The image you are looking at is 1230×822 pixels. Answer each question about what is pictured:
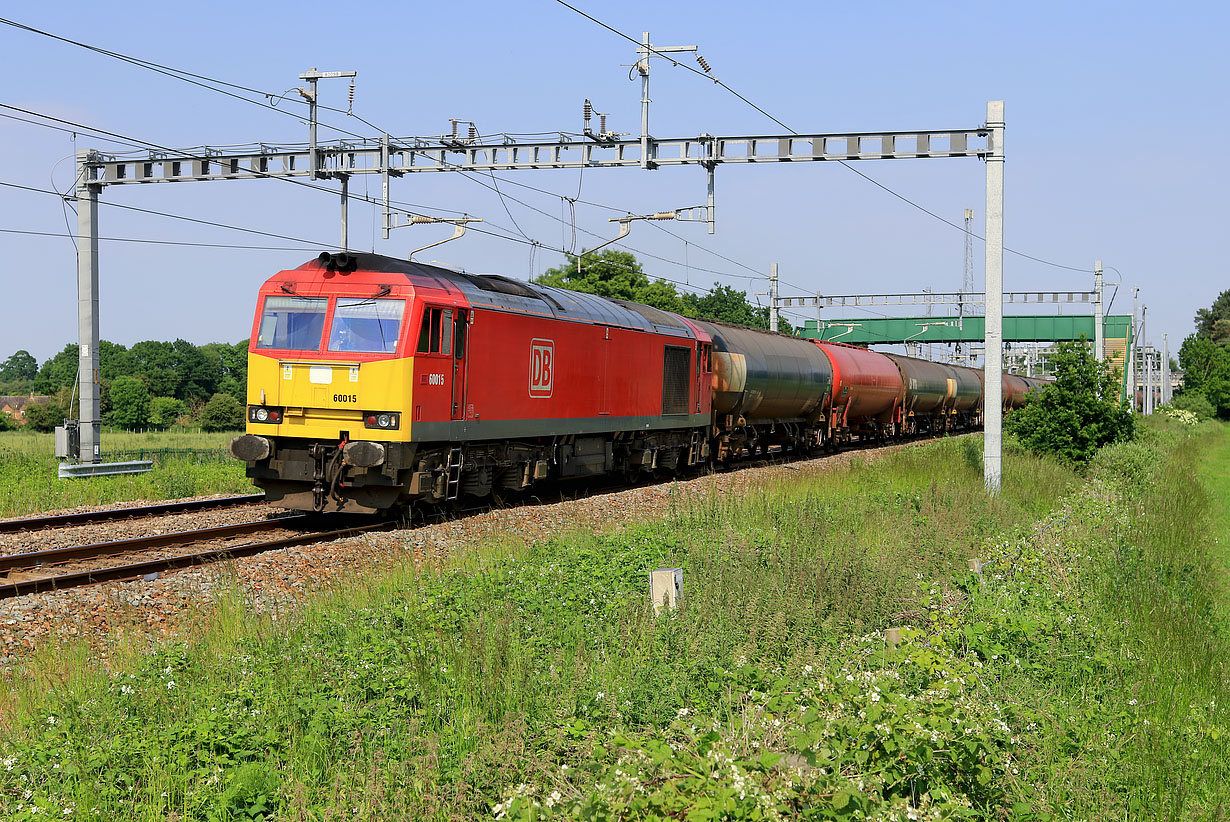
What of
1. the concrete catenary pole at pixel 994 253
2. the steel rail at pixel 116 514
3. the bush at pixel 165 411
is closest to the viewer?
the steel rail at pixel 116 514

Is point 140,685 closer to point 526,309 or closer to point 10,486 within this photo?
point 526,309

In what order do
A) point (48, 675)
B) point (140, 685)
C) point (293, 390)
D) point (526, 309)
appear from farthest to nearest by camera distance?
1. point (526, 309)
2. point (293, 390)
3. point (48, 675)
4. point (140, 685)

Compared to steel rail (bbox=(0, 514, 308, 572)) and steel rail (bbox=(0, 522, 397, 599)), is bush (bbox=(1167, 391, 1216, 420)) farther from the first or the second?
steel rail (bbox=(0, 522, 397, 599))

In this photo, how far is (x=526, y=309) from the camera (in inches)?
647

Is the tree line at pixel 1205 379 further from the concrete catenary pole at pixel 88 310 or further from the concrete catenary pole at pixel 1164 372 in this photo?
the concrete catenary pole at pixel 88 310

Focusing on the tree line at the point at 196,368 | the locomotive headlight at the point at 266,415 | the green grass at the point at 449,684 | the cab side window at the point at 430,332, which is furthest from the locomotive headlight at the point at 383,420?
the tree line at the point at 196,368

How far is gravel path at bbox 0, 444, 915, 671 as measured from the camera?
27.2ft

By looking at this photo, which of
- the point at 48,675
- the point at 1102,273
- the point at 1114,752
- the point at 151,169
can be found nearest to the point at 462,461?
the point at 48,675

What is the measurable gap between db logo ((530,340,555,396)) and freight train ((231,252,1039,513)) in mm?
33

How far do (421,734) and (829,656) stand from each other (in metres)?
2.88

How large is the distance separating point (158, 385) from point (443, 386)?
96.1 meters

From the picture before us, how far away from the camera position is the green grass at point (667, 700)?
4602 mm

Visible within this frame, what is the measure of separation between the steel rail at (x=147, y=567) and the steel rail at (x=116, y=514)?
363 centimetres

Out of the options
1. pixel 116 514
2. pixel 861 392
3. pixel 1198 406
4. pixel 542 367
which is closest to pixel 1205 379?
pixel 1198 406
